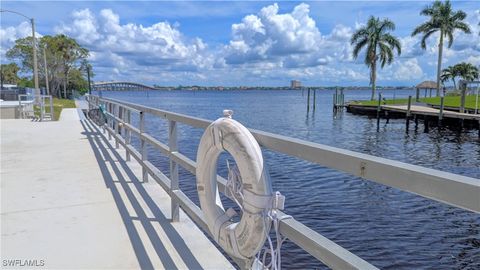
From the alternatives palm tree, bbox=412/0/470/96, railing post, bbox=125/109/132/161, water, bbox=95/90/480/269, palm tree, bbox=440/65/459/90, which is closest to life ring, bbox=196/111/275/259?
water, bbox=95/90/480/269

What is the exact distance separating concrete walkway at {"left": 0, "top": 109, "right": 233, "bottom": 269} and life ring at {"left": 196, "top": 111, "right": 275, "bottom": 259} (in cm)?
83

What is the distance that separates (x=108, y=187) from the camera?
17.4 ft

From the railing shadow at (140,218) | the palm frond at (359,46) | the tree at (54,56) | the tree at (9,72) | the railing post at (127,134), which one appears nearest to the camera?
the railing shadow at (140,218)

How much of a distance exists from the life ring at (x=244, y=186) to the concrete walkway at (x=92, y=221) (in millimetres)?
830

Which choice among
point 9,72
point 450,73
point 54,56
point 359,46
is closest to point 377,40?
point 359,46

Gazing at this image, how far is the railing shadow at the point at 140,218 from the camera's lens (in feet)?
10.4

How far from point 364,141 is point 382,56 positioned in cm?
2943

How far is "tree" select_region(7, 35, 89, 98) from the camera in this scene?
181 feet

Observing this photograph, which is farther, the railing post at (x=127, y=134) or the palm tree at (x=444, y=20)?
the palm tree at (x=444, y=20)

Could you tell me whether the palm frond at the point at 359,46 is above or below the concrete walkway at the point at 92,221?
above

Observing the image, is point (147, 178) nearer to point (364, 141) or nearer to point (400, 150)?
point (400, 150)

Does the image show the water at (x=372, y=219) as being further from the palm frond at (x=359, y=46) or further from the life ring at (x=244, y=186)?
the palm frond at (x=359, y=46)

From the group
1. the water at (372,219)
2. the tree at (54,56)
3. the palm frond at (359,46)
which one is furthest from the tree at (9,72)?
the water at (372,219)

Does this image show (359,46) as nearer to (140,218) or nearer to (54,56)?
(54,56)
